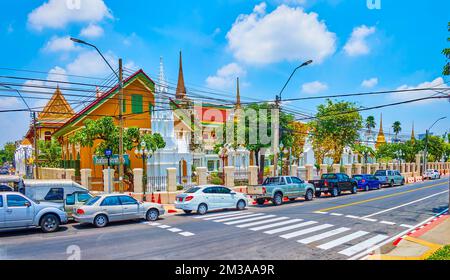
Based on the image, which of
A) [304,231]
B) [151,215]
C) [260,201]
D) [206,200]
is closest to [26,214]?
[151,215]

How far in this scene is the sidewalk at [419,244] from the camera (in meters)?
9.89

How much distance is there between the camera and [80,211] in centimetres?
1452

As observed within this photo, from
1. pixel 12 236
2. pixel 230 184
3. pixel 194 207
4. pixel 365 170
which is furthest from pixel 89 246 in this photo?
pixel 365 170

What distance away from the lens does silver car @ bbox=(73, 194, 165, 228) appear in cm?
1459

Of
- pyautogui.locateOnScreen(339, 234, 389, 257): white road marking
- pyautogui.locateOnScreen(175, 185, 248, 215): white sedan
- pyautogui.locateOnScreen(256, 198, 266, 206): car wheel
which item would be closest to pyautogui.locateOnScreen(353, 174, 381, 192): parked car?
pyautogui.locateOnScreen(256, 198, 266, 206): car wheel

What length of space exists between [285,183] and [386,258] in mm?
13260

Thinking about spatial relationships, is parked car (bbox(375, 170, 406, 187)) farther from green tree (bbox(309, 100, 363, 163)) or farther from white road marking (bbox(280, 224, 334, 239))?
white road marking (bbox(280, 224, 334, 239))

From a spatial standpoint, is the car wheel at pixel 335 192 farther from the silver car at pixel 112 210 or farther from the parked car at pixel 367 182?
the silver car at pixel 112 210

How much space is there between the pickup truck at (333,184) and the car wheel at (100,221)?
1789 centimetres

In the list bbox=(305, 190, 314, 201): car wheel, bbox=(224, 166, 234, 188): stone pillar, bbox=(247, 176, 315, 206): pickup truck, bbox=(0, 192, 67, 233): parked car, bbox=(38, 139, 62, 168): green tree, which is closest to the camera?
bbox=(0, 192, 67, 233): parked car

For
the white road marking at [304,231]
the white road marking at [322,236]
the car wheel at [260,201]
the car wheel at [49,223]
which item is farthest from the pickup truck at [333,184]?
the car wheel at [49,223]

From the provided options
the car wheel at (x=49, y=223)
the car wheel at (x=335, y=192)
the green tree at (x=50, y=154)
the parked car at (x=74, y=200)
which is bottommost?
the car wheel at (x=335, y=192)

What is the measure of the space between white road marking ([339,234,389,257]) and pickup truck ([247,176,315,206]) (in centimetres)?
968
